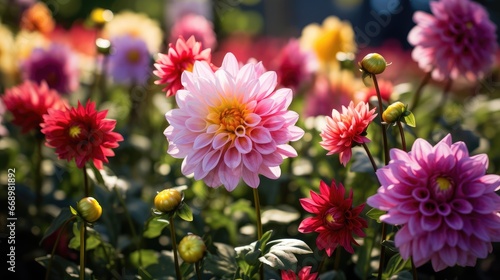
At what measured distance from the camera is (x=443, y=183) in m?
1.04

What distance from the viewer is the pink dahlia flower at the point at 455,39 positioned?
1.71 meters

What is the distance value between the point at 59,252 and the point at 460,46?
1412mm

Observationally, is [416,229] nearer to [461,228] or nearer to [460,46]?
[461,228]

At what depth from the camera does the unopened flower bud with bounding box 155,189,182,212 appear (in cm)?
Answer: 111

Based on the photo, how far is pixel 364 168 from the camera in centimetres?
153

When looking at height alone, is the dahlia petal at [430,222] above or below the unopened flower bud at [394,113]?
below

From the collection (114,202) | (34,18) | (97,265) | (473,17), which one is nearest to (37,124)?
(114,202)

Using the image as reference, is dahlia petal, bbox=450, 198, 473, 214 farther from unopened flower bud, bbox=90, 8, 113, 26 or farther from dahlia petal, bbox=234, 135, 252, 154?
unopened flower bud, bbox=90, 8, 113, 26

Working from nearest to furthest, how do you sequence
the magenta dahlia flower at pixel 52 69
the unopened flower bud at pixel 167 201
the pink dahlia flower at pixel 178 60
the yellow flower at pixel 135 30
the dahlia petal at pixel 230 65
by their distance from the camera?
the unopened flower bud at pixel 167 201 → the dahlia petal at pixel 230 65 → the pink dahlia flower at pixel 178 60 → the magenta dahlia flower at pixel 52 69 → the yellow flower at pixel 135 30

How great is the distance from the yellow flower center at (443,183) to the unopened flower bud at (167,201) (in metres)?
0.49

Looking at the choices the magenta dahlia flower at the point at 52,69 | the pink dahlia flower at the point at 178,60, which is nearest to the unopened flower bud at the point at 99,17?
the magenta dahlia flower at the point at 52,69

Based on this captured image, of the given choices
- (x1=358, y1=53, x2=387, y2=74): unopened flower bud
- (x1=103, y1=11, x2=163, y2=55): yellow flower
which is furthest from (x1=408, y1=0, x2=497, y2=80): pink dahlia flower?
(x1=103, y1=11, x2=163, y2=55): yellow flower

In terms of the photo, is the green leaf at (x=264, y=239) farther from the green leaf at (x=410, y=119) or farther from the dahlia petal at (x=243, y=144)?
the green leaf at (x=410, y=119)

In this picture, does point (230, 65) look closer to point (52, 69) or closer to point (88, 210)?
point (88, 210)
